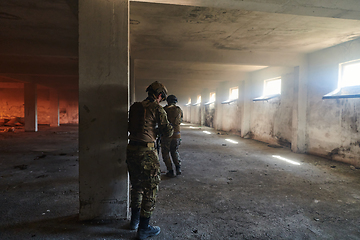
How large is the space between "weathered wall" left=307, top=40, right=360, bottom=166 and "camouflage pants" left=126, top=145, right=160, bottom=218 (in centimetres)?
564

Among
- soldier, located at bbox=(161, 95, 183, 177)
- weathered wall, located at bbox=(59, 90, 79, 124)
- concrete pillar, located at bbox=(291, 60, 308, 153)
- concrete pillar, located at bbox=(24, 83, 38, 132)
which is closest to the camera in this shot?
soldier, located at bbox=(161, 95, 183, 177)

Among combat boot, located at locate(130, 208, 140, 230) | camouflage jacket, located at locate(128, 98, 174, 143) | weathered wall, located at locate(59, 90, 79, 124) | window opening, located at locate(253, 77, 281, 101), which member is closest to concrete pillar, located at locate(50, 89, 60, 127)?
weathered wall, located at locate(59, 90, 79, 124)

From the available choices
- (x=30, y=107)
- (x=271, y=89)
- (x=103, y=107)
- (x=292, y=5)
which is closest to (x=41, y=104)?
(x=30, y=107)

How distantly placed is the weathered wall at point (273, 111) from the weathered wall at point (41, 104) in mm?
15448

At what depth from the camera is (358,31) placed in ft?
15.8

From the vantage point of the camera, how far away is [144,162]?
7.42 ft

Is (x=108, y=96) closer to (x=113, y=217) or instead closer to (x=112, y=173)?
(x=112, y=173)

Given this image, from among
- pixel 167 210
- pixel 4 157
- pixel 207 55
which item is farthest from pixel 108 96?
pixel 4 157

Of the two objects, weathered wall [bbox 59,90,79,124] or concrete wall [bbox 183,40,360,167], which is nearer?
concrete wall [bbox 183,40,360,167]

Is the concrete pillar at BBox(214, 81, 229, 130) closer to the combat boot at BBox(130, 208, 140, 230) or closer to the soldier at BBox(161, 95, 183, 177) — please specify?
the soldier at BBox(161, 95, 183, 177)

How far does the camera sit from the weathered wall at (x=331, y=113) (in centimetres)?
538

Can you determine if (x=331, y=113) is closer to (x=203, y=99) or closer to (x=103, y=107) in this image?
(x=103, y=107)

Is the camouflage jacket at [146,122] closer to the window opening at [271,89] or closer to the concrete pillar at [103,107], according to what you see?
the concrete pillar at [103,107]

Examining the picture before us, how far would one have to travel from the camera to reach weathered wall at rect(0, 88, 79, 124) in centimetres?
1645
